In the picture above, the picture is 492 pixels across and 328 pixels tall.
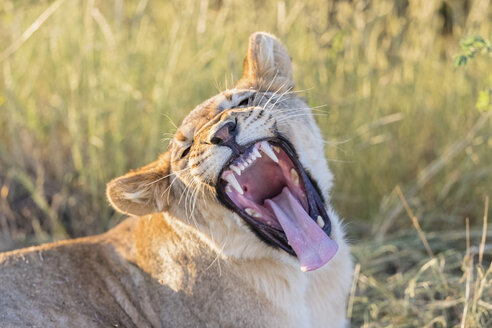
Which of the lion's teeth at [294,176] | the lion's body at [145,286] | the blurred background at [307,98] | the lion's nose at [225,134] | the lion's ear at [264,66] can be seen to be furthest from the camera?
the blurred background at [307,98]

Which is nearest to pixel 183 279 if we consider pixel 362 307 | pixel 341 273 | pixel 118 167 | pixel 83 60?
pixel 341 273

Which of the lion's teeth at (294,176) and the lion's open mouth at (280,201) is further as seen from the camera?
the lion's teeth at (294,176)

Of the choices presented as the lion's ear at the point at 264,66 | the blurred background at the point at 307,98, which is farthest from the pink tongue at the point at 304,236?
the blurred background at the point at 307,98

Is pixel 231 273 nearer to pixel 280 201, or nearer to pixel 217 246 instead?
pixel 217 246

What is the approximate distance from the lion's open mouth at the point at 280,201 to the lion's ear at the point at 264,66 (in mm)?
392

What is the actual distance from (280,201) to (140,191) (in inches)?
26.2

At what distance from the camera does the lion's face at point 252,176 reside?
2787 millimetres

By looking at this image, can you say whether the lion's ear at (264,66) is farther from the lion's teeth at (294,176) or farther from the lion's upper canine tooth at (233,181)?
the lion's upper canine tooth at (233,181)

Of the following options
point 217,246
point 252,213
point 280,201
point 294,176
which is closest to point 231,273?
point 217,246

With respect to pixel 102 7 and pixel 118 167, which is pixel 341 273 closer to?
pixel 118 167

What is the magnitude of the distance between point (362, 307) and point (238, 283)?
49.5 inches

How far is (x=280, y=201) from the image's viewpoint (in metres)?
3.09

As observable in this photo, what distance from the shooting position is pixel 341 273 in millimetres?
3189

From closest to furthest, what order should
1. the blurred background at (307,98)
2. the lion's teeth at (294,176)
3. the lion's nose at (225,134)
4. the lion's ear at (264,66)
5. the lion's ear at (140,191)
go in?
the lion's nose at (225,134) < the lion's ear at (140,191) < the lion's teeth at (294,176) < the lion's ear at (264,66) < the blurred background at (307,98)
